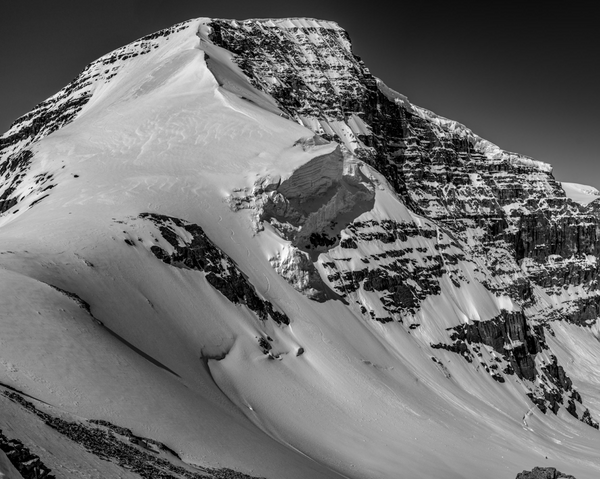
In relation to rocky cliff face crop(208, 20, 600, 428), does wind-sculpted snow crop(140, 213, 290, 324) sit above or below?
below

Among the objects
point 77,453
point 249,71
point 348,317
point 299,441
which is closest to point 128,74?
point 249,71

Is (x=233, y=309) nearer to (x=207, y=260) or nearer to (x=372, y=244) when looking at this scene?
→ (x=207, y=260)

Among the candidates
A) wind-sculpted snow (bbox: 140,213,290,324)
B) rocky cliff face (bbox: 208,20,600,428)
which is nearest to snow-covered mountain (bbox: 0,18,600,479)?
wind-sculpted snow (bbox: 140,213,290,324)

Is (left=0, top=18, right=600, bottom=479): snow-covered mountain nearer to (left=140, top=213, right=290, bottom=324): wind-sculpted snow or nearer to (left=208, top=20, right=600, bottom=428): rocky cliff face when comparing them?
(left=140, top=213, right=290, bottom=324): wind-sculpted snow

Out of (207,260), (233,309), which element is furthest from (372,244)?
(233,309)

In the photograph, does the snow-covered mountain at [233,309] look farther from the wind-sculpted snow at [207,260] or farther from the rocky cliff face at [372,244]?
the rocky cliff face at [372,244]

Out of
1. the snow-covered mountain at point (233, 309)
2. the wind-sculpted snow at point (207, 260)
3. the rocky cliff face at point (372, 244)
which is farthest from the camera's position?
the rocky cliff face at point (372, 244)

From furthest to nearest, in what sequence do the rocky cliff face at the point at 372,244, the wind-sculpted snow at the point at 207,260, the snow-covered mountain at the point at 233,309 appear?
the rocky cliff face at the point at 372,244 → the wind-sculpted snow at the point at 207,260 → the snow-covered mountain at the point at 233,309

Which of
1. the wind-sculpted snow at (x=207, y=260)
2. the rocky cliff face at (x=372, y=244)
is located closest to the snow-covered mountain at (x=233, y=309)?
the wind-sculpted snow at (x=207, y=260)

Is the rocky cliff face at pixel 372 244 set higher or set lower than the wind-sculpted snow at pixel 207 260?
higher
